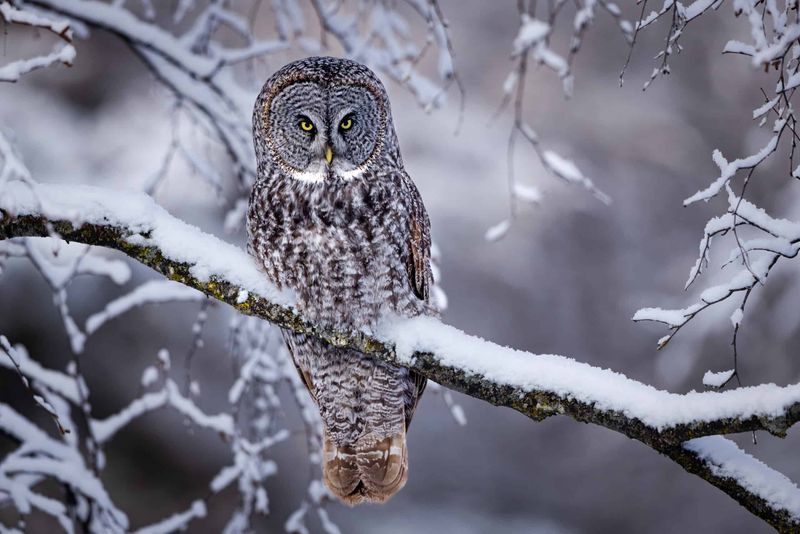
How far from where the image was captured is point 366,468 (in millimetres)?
2469

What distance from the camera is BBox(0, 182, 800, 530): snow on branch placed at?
Result: 153 centimetres

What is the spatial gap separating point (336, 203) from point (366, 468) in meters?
0.87

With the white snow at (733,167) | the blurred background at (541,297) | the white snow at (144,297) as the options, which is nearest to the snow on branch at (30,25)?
the white snow at (144,297)

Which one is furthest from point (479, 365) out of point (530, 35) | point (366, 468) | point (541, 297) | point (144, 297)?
point (541, 297)

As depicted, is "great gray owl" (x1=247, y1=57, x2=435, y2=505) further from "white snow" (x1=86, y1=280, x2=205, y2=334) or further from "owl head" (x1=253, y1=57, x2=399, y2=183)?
"white snow" (x1=86, y1=280, x2=205, y2=334)

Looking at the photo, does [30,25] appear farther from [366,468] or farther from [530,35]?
[366,468]

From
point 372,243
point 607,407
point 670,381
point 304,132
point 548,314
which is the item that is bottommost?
point 607,407

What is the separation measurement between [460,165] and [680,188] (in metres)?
1.48

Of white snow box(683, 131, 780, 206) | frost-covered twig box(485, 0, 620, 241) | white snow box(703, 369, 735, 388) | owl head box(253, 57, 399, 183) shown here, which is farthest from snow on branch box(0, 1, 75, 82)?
white snow box(703, 369, 735, 388)

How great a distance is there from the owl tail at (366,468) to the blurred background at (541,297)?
2335 mm

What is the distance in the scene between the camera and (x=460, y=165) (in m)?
4.97

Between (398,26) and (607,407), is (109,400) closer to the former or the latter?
(398,26)

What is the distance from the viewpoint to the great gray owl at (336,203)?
6.93ft

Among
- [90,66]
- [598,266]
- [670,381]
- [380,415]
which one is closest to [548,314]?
[598,266]
